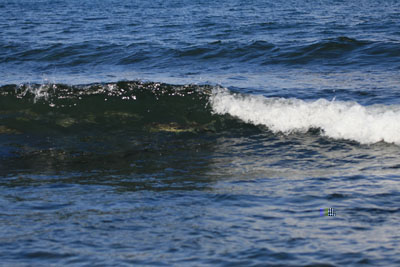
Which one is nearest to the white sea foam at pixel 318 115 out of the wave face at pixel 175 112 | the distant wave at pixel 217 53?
the wave face at pixel 175 112

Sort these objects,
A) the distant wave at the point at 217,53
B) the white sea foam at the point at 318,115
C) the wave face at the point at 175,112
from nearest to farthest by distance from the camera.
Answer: the white sea foam at the point at 318,115 → the wave face at the point at 175,112 → the distant wave at the point at 217,53

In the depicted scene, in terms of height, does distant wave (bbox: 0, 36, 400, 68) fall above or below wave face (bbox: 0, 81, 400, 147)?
above

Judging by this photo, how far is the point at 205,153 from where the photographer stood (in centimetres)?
747

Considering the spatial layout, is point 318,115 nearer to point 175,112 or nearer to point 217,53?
point 175,112

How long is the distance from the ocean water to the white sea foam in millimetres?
32

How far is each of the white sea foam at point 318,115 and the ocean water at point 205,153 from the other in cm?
3

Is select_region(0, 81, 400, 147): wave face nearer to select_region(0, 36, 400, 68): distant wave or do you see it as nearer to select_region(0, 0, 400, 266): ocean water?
select_region(0, 0, 400, 266): ocean water

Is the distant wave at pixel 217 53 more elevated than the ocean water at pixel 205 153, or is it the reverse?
the distant wave at pixel 217 53

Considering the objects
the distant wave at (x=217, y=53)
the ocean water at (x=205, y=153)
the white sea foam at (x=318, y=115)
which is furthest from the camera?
the distant wave at (x=217, y=53)

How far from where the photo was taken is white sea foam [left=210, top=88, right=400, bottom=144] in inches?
315

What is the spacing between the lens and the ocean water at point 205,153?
13.4 feet

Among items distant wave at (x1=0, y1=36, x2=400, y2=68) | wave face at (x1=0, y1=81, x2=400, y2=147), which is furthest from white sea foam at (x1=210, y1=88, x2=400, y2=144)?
distant wave at (x1=0, y1=36, x2=400, y2=68)

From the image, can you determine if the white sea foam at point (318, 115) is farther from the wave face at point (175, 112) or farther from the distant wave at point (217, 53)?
the distant wave at point (217, 53)

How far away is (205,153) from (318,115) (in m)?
2.49
